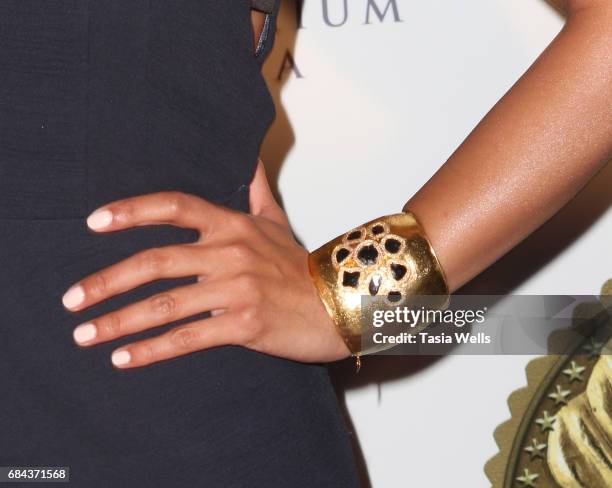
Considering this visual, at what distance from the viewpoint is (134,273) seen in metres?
0.53

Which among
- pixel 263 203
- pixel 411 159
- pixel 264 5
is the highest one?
pixel 411 159

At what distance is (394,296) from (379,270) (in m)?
0.02

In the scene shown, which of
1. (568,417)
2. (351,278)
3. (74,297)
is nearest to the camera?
(74,297)

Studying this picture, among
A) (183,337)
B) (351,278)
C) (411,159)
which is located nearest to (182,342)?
(183,337)

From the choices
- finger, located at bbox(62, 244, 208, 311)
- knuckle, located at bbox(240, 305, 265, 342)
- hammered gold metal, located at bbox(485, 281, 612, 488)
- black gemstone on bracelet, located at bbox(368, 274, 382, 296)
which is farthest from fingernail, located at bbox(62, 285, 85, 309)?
hammered gold metal, located at bbox(485, 281, 612, 488)

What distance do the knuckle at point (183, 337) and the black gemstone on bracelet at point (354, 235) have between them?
0.49 ft

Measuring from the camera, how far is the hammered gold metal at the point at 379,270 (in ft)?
2.05

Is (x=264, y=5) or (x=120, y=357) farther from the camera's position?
(x=264, y=5)

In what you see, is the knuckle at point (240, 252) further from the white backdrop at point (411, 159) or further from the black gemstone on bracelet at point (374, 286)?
the white backdrop at point (411, 159)

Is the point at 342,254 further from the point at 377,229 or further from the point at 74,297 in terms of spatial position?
the point at 74,297

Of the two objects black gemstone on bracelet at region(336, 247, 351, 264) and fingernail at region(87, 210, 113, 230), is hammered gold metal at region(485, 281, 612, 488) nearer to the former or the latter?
black gemstone on bracelet at region(336, 247, 351, 264)

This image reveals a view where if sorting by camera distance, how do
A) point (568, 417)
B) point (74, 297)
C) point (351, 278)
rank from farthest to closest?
point (568, 417), point (351, 278), point (74, 297)

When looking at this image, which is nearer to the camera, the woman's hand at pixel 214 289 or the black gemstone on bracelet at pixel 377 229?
the woman's hand at pixel 214 289
